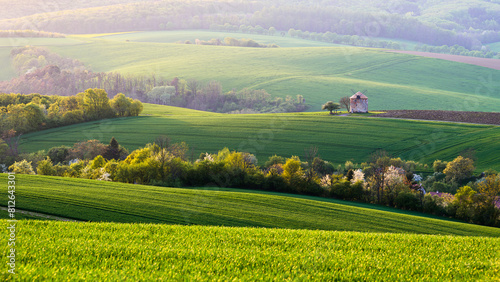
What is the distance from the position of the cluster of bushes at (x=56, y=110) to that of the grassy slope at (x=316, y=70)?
4916 centimetres

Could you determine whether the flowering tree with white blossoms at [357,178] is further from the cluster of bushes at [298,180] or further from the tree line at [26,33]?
the tree line at [26,33]

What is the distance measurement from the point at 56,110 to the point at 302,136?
180 ft

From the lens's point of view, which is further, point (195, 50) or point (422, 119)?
point (195, 50)

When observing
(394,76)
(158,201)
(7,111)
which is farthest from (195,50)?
(158,201)

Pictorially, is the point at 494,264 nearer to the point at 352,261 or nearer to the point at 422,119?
the point at 352,261

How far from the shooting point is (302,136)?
69375 millimetres

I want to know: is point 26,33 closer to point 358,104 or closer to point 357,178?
point 358,104

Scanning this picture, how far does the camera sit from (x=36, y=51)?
15575 cm

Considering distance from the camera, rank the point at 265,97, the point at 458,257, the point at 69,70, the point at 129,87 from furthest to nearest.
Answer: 1. the point at 69,70
2. the point at 129,87
3. the point at 265,97
4. the point at 458,257

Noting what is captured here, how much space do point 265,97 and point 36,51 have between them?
108751 millimetres

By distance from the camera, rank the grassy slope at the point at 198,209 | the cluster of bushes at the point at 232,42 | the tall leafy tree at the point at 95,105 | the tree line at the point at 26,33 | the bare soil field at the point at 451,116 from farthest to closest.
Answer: the cluster of bushes at the point at 232,42 < the tree line at the point at 26,33 < the tall leafy tree at the point at 95,105 < the bare soil field at the point at 451,116 < the grassy slope at the point at 198,209

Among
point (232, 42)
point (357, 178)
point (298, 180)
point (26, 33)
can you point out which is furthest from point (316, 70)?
point (26, 33)

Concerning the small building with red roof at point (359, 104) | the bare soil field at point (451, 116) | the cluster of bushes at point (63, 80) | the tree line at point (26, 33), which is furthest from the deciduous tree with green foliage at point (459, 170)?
the tree line at point (26, 33)

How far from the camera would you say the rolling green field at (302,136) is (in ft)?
200
